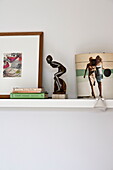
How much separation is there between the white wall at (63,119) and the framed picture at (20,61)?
58 mm

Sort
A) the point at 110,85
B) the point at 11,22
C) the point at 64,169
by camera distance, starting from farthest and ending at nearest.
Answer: the point at 11,22, the point at 64,169, the point at 110,85

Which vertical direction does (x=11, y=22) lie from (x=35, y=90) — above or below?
above

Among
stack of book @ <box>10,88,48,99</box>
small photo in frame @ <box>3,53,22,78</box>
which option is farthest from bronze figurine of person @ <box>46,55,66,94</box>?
small photo in frame @ <box>3,53,22,78</box>

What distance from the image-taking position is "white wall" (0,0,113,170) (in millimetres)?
1522

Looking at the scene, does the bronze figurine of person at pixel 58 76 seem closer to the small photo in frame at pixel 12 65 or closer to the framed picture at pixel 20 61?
the framed picture at pixel 20 61

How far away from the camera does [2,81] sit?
1580 mm

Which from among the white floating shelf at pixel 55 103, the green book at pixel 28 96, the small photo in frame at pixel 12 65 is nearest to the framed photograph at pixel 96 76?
the white floating shelf at pixel 55 103

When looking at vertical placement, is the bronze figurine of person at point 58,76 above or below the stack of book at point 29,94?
above

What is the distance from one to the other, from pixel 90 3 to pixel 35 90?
0.75m

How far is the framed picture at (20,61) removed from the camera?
1.55 meters

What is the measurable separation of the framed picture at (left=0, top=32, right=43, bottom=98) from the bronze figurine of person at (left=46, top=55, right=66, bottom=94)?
0.41ft

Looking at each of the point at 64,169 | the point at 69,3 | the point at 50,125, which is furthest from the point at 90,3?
the point at 64,169

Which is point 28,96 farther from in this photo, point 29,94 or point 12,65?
point 12,65

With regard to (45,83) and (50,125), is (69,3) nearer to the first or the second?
(45,83)
